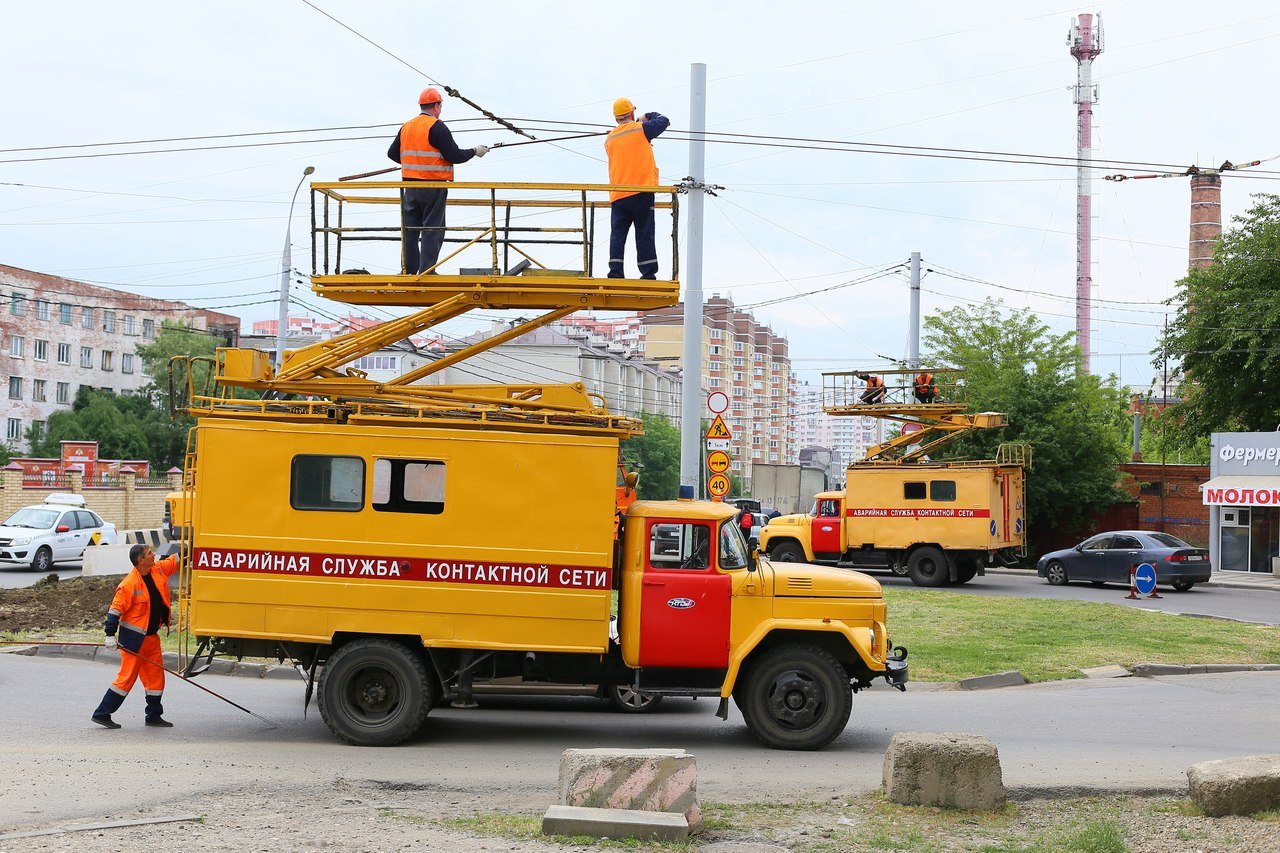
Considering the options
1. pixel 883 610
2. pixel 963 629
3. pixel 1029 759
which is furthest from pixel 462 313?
pixel 963 629

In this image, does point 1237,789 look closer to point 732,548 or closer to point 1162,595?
point 732,548

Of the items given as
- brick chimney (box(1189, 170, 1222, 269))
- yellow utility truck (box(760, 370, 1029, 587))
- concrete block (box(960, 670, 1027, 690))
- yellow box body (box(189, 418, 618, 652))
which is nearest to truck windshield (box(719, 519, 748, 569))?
yellow box body (box(189, 418, 618, 652))

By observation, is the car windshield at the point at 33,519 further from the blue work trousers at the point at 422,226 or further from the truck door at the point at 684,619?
the truck door at the point at 684,619

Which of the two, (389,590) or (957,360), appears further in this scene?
(957,360)

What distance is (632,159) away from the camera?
10.9 meters

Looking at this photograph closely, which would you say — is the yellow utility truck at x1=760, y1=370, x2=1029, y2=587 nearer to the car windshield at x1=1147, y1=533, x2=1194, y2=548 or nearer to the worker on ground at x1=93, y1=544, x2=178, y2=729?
the car windshield at x1=1147, y1=533, x2=1194, y2=548

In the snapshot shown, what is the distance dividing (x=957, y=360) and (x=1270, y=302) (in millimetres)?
13633

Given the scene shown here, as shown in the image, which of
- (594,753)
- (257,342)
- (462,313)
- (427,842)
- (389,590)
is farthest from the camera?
(257,342)

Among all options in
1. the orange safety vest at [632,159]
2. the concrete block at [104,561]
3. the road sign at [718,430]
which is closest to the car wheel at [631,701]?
the orange safety vest at [632,159]

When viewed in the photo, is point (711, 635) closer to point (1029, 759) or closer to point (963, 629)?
point (1029, 759)

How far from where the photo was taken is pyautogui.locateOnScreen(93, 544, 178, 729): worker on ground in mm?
10227

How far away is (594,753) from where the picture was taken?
24.0 feet

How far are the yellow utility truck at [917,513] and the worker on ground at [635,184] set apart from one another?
1847 cm

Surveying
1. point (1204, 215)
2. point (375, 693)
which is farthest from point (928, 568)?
point (1204, 215)
